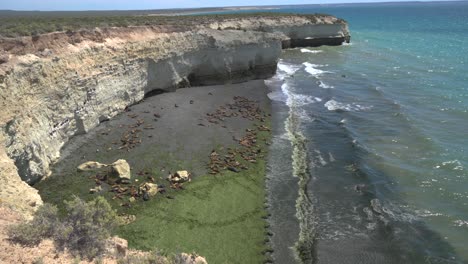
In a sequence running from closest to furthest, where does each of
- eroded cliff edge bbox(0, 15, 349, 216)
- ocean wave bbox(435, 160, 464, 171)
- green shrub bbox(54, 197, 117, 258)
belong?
green shrub bbox(54, 197, 117, 258), eroded cliff edge bbox(0, 15, 349, 216), ocean wave bbox(435, 160, 464, 171)

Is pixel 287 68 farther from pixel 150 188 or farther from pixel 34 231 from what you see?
pixel 34 231

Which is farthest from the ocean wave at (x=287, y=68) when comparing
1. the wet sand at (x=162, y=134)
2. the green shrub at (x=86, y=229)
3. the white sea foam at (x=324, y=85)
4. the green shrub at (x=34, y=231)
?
the green shrub at (x=34, y=231)

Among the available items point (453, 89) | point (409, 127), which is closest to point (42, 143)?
point (409, 127)

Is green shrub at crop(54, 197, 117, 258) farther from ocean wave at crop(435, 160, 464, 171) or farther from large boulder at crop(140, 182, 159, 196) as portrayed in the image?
ocean wave at crop(435, 160, 464, 171)

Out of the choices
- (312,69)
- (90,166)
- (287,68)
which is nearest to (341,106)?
(312,69)

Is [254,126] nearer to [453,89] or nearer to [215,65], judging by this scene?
[215,65]

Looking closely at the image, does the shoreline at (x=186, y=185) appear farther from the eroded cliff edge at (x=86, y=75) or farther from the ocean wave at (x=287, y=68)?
the ocean wave at (x=287, y=68)

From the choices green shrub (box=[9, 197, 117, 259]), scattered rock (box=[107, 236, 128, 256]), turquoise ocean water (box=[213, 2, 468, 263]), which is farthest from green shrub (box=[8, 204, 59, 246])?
turquoise ocean water (box=[213, 2, 468, 263])
